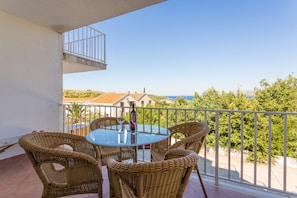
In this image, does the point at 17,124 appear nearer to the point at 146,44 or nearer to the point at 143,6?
the point at 143,6

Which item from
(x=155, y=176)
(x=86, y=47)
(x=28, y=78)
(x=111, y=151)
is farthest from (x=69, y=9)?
(x=155, y=176)

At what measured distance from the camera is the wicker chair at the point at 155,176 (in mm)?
942

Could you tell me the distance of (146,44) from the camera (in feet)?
72.9

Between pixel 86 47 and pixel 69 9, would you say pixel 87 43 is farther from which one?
pixel 69 9

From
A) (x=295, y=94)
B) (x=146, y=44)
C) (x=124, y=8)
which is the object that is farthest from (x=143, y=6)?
(x=146, y=44)

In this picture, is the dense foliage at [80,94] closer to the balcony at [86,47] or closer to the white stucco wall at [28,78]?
the balcony at [86,47]

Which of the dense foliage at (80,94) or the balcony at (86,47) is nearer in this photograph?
the balcony at (86,47)

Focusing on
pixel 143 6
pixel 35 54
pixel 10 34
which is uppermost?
pixel 143 6

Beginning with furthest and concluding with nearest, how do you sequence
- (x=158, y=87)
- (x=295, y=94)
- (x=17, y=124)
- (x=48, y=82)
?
(x=158, y=87)
(x=295, y=94)
(x=48, y=82)
(x=17, y=124)

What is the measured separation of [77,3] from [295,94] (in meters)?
18.2

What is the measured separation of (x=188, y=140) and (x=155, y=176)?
0.91 meters

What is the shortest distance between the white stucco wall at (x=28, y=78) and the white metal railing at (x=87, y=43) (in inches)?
44.7

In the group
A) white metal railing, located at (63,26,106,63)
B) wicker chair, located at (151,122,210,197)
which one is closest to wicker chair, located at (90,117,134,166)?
wicker chair, located at (151,122,210,197)

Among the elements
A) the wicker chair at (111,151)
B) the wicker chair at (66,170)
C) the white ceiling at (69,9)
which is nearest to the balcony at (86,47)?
the white ceiling at (69,9)
